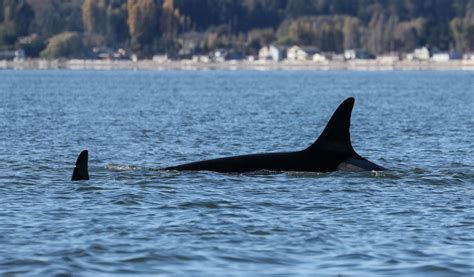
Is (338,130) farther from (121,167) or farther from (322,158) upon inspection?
(121,167)

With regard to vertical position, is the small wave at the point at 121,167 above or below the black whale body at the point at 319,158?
below

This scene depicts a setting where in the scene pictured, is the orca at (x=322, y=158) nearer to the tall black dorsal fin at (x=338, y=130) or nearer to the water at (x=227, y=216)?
the tall black dorsal fin at (x=338, y=130)

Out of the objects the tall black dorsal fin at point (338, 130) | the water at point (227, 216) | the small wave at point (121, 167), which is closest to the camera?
the water at point (227, 216)

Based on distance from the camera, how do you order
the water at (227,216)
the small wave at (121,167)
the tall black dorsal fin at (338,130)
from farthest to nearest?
the small wave at (121,167) < the tall black dorsal fin at (338,130) < the water at (227,216)

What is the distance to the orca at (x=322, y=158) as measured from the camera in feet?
95.5

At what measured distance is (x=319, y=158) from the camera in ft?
96.3

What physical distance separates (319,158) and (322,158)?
0.29 ft

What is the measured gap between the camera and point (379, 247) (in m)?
20.5

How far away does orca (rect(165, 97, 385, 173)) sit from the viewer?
29094 mm

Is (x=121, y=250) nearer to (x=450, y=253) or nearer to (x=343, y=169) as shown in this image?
(x=450, y=253)

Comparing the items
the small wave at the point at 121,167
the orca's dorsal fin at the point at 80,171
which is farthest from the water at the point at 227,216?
the orca's dorsal fin at the point at 80,171

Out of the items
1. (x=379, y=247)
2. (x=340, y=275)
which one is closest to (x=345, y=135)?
(x=379, y=247)

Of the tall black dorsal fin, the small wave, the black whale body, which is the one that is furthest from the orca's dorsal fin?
A: the tall black dorsal fin

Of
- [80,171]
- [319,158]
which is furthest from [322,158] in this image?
[80,171]
